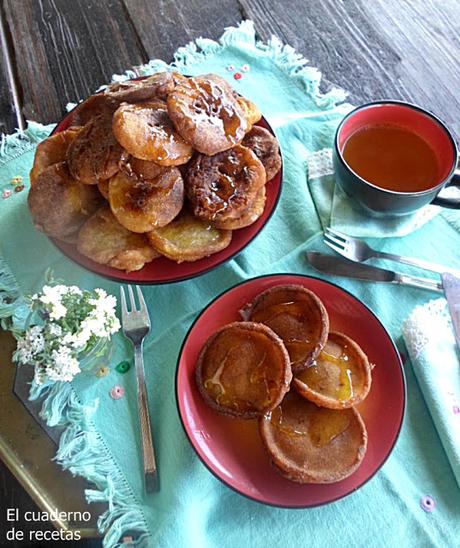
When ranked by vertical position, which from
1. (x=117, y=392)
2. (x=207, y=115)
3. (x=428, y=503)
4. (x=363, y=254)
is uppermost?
(x=207, y=115)

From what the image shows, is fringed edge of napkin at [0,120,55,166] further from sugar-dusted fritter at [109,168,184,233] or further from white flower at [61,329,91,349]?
white flower at [61,329,91,349]

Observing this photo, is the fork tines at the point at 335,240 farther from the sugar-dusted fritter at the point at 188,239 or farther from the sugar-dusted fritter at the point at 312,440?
the sugar-dusted fritter at the point at 312,440

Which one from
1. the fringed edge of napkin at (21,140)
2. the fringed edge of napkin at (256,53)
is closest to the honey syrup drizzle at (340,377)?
the fringed edge of napkin at (256,53)

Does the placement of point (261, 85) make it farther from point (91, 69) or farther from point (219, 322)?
point (219, 322)

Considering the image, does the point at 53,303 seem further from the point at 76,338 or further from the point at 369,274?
the point at 369,274

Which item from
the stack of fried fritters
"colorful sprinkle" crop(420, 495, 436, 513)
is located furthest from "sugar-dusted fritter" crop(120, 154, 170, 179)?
"colorful sprinkle" crop(420, 495, 436, 513)

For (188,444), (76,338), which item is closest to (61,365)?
(76,338)
